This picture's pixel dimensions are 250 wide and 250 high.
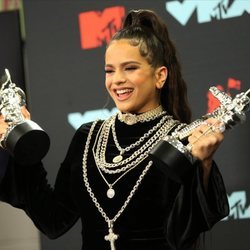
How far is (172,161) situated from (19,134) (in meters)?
0.35

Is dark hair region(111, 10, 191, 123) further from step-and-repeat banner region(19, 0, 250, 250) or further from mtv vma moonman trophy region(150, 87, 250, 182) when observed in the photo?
step-and-repeat banner region(19, 0, 250, 250)

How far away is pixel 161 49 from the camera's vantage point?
1345 millimetres

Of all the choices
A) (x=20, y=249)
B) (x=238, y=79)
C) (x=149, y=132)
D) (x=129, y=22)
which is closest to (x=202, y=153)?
(x=149, y=132)

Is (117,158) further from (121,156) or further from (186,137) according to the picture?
(186,137)

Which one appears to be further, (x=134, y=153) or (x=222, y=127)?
(x=134, y=153)

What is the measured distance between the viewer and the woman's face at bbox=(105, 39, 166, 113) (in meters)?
1.27

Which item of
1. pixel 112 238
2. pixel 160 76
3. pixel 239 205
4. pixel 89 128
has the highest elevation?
pixel 160 76

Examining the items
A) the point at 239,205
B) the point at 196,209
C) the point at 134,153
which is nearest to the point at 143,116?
the point at 134,153

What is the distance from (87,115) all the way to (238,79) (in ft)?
1.82

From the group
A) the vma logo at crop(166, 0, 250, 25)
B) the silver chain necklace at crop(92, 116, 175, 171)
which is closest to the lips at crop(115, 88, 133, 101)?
the silver chain necklace at crop(92, 116, 175, 171)

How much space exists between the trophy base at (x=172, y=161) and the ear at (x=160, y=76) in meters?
0.26

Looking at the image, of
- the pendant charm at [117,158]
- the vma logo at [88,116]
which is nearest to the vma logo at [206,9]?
the vma logo at [88,116]

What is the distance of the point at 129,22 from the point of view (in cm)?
139

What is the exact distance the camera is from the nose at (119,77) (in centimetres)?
127
